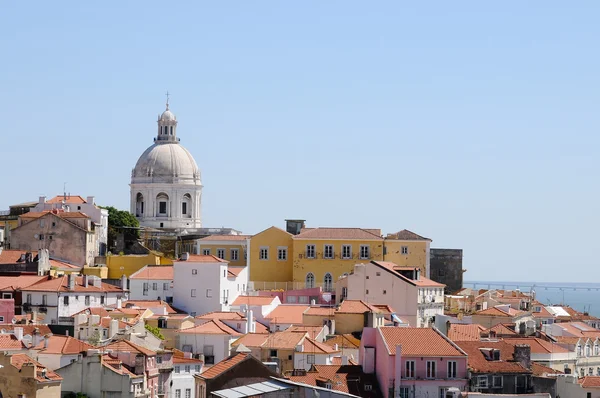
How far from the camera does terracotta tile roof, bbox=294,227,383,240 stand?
94750 millimetres

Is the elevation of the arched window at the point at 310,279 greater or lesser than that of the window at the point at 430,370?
greater

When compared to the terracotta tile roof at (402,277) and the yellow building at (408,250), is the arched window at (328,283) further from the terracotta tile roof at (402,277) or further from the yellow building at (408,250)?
the terracotta tile roof at (402,277)

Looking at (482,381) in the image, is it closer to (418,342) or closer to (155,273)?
(418,342)

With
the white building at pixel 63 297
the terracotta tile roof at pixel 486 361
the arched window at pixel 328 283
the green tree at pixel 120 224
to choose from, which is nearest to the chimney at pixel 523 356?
the terracotta tile roof at pixel 486 361

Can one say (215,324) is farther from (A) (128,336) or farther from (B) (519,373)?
(B) (519,373)

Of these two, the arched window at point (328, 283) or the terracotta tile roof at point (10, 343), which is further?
the arched window at point (328, 283)

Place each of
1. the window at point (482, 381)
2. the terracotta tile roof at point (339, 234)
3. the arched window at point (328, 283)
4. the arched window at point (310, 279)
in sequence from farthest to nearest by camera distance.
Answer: the terracotta tile roof at point (339, 234)
the arched window at point (310, 279)
the arched window at point (328, 283)
the window at point (482, 381)

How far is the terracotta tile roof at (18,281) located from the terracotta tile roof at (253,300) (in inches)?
442

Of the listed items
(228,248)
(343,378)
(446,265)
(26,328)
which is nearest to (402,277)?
(228,248)

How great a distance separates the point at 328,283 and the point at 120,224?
21641mm

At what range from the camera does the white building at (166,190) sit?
119625mm

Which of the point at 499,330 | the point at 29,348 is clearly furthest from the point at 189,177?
the point at 29,348

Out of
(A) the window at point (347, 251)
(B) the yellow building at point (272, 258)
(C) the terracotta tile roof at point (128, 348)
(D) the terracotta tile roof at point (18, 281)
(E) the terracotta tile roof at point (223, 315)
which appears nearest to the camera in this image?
(C) the terracotta tile roof at point (128, 348)

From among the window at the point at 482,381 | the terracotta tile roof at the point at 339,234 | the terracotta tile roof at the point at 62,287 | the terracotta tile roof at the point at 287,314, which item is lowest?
the window at the point at 482,381
